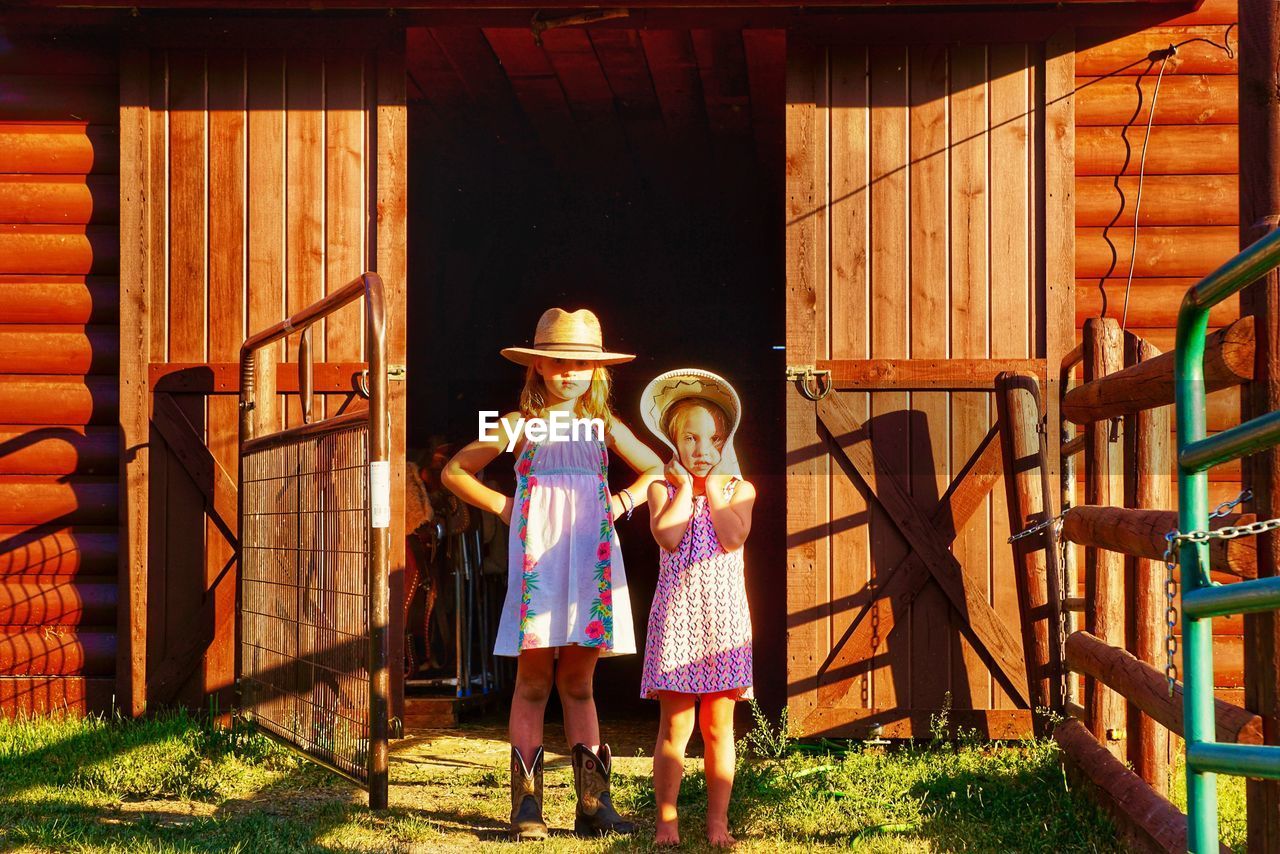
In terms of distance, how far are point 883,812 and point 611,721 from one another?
10.3 feet

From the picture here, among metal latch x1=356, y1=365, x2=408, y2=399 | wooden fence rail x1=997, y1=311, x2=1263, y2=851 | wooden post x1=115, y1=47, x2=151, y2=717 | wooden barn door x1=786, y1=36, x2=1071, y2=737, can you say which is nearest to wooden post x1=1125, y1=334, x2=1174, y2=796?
wooden fence rail x1=997, y1=311, x2=1263, y2=851

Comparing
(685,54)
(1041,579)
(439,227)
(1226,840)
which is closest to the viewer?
(1226,840)

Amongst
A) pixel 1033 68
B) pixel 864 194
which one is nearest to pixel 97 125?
pixel 864 194

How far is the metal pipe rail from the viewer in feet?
8.56

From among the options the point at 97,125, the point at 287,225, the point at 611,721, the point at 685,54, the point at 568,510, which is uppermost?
the point at 685,54

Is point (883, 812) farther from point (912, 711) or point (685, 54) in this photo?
point (685, 54)

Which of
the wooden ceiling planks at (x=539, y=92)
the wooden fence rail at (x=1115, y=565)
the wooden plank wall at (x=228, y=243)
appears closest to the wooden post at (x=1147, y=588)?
the wooden fence rail at (x=1115, y=565)

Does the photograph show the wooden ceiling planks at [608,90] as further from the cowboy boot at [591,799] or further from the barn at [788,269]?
the cowboy boot at [591,799]

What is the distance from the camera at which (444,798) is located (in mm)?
5461

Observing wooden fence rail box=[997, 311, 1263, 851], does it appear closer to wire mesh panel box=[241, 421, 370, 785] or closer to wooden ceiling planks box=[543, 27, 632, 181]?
wire mesh panel box=[241, 421, 370, 785]

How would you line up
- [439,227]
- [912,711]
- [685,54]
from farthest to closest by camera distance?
[439,227], [685,54], [912,711]

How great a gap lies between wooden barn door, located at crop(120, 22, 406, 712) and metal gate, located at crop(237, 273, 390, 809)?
18.7 inches

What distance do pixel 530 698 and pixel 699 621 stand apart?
0.72m

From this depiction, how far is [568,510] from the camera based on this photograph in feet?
15.7
